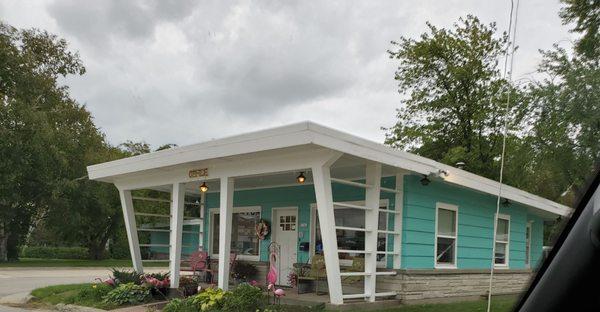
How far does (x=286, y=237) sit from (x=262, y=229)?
719 mm

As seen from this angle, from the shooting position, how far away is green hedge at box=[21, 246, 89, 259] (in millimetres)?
41531

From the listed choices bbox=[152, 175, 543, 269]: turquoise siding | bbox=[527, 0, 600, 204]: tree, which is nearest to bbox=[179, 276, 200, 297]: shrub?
bbox=[152, 175, 543, 269]: turquoise siding

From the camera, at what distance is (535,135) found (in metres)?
2.38

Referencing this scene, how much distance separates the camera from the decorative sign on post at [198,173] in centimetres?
1141

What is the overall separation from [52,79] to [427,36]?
21.6 metres

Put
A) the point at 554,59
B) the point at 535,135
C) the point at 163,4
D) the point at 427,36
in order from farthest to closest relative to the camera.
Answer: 1. the point at 427,36
2. the point at 163,4
3. the point at 535,135
4. the point at 554,59

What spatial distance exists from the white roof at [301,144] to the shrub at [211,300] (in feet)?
7.93

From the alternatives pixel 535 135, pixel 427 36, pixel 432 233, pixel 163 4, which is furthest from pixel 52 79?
pixel 535 135

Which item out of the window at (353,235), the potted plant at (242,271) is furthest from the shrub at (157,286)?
the window at (353,235)

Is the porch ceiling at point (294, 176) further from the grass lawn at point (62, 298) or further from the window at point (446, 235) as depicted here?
the grass lawn at point (62, 298)

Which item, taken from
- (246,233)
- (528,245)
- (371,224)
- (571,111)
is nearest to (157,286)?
(246,233)

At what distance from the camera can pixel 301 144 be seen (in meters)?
8.62

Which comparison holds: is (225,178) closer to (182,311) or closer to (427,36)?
(182,311)

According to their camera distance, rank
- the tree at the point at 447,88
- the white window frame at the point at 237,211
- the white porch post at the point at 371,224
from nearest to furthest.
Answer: the white porch post at the point at 371,224 < the white window frame at the point at 237,211 < the tree at the point at 447,88
